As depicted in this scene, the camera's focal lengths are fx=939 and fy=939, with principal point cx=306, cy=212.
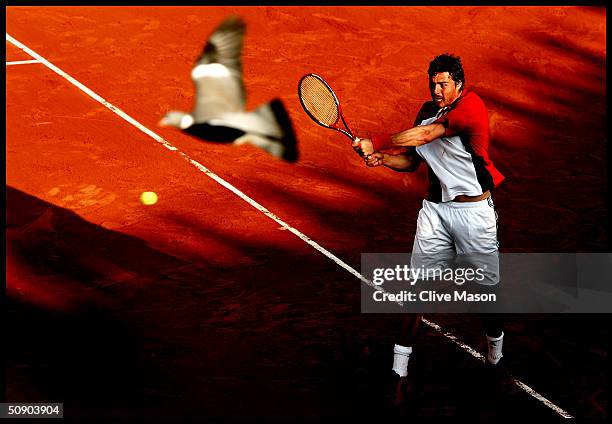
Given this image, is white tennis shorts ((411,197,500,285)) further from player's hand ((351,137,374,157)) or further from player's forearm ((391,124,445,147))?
player's hand ((351,137,374,157))

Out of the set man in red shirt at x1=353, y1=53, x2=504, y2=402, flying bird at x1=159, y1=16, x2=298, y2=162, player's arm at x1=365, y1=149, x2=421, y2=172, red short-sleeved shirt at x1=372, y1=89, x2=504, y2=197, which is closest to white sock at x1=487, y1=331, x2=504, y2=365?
man in red shirt at x1=353, y1=53, x2=504, y2=402

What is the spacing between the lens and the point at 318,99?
7.27 metres

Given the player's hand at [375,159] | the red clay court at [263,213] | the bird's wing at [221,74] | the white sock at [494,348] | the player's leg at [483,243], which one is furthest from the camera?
the bird's wing at [221,74]

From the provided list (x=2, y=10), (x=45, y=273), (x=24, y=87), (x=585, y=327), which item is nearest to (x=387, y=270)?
(x=585, y=327)

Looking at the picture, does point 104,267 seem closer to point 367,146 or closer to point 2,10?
point 367,146

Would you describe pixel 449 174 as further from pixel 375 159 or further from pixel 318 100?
pixel 318 100

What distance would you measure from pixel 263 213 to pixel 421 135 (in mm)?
3665

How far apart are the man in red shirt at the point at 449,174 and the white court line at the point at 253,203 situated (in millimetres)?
456

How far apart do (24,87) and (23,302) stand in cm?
554

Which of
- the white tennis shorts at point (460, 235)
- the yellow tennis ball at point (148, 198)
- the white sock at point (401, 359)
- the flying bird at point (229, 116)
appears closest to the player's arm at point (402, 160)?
the white tennis shorts at point (460, 235)

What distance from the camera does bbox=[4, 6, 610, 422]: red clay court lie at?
6.95 meters

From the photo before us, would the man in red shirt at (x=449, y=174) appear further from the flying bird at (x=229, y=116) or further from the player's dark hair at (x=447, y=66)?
the flying bird at (x=229, y=116)

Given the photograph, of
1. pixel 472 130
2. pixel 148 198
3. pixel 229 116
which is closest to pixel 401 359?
pixel 472 130

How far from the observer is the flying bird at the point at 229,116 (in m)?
11.6
